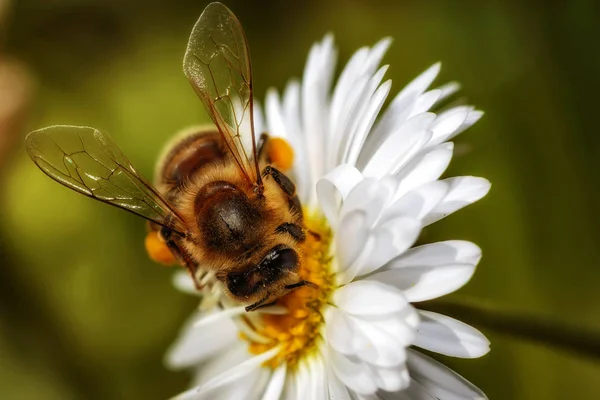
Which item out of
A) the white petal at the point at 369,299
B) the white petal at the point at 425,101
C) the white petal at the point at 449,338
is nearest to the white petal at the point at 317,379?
the white petal at the point at 369,299

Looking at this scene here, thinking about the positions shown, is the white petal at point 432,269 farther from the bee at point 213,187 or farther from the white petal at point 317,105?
the white petal at point 317,105

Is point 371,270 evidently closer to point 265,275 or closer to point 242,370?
point 265,275

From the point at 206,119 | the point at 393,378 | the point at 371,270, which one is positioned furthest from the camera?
the point at 206,119

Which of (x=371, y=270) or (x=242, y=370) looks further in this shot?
(x=242, y=370)

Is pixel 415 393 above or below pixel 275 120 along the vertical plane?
below

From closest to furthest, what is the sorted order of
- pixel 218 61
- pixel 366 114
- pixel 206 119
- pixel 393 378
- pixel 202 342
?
pixel 393 378, pixel 366 114, pixel 218 61, pixel 202 342, pixel 206 119

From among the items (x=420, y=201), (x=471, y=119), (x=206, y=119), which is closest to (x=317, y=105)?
(x=471, y=119)
